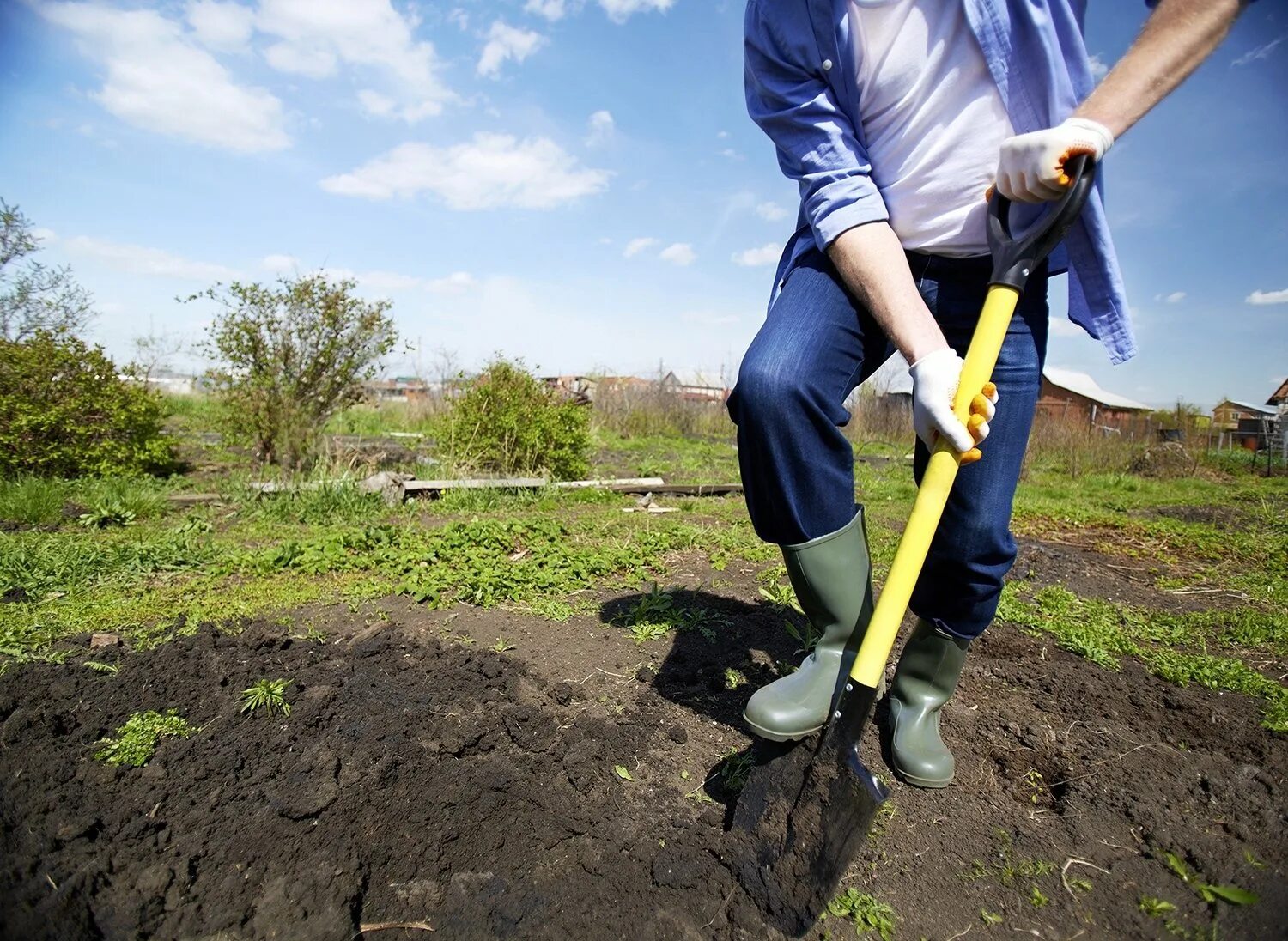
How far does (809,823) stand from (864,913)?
0.19m

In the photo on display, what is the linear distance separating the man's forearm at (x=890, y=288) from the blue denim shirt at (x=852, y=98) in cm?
4

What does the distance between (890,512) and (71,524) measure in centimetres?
630

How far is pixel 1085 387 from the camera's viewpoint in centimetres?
4366

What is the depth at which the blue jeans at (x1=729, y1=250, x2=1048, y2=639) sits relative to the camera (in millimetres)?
1451

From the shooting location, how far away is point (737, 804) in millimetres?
1440

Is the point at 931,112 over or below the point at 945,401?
over

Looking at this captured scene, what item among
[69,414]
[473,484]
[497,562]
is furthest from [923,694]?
[69,414]

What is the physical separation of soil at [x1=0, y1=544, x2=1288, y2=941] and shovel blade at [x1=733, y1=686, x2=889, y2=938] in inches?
1.7

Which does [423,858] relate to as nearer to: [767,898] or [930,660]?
[767,898]

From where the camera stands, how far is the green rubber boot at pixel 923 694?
1.70m

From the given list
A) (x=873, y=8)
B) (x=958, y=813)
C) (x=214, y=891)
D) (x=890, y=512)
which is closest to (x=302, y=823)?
(x=214, y=891)

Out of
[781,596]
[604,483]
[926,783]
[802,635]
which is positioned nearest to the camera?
[926,783]

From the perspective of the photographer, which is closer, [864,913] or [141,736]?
[864,913]

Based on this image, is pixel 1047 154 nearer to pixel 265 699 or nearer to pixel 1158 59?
pixel 1158 59
